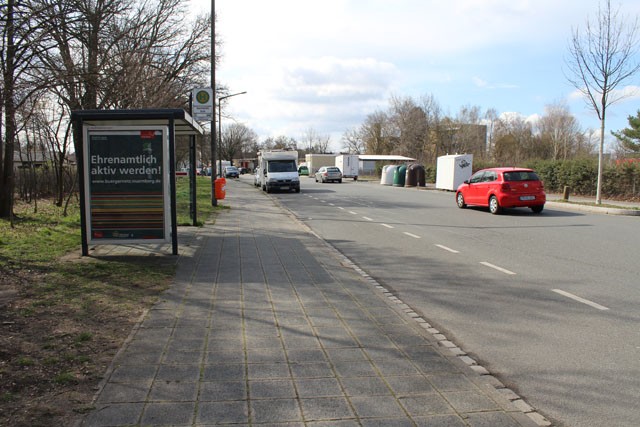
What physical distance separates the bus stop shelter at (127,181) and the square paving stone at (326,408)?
6.15m

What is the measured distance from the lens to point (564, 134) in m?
72.6

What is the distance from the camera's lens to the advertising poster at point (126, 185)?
355 inches

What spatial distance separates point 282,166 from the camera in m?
33.8

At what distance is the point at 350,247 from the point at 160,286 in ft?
16.9

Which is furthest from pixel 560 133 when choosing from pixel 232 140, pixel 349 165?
pixel 232 140

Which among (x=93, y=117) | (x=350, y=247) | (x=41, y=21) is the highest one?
Result: (x=41, y=21)

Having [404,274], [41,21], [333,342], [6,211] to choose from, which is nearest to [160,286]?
[333,342]

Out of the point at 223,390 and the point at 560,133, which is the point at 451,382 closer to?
the point at 223,390

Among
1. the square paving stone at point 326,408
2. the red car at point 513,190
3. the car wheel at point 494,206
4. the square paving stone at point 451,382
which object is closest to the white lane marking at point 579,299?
the square paving stone at point 451,382

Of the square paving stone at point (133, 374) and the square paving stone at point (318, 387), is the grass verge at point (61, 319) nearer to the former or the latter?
the square paving stone at point (133, 374)

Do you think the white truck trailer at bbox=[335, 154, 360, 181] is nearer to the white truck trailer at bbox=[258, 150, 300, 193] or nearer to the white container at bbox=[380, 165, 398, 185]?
the white container at bbox=[380, 165, 398, 185]

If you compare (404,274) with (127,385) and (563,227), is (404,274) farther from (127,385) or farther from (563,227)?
(563,227)

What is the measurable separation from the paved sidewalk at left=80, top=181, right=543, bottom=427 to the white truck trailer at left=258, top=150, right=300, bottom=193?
84.7 ft

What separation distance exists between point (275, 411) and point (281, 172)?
99.9ft
